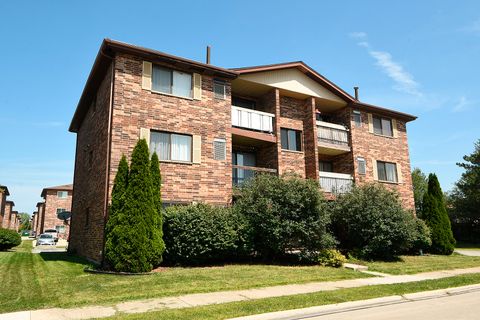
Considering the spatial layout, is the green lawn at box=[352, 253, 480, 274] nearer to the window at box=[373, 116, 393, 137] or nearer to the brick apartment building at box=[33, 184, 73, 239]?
the window at box=[373, 116, 393, 137]

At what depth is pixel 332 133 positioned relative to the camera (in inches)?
872

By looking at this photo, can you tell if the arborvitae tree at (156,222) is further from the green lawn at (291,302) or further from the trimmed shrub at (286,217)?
the green lawn at (291,302)

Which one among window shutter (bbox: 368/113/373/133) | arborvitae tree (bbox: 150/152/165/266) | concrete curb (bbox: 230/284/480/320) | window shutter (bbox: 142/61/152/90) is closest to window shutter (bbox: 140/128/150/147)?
arborvitae tree (bbox: 150/152/165/266)

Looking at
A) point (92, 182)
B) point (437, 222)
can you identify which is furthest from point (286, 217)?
point (437, 222)

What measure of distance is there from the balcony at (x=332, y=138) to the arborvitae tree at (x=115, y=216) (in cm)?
1206

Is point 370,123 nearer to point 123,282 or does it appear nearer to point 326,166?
point 326,166

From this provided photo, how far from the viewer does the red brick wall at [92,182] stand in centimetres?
1480

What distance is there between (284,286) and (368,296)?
7.38 feet

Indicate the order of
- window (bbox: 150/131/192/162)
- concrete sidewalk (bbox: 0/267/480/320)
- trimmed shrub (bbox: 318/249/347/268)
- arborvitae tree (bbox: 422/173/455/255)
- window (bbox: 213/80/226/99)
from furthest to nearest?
arborvitae tree (bbox: 422/173/455/255), window (bbox: 213/80/226/99), window (bbox: 150/131/192/162), trimmed shrub (bbox: 318/249/347/268), concrete sidewalk (bbox: 0/267/480/320)

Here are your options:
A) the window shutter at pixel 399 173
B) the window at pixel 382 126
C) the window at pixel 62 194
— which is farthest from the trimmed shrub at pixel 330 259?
the window at pixel 62 194

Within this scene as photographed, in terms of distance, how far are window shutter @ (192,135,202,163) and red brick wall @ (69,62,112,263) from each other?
3.59m

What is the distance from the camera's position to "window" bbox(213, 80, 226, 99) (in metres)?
17.3

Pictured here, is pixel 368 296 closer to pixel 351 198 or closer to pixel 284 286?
pixel 284 286

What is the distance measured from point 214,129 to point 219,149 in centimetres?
94
